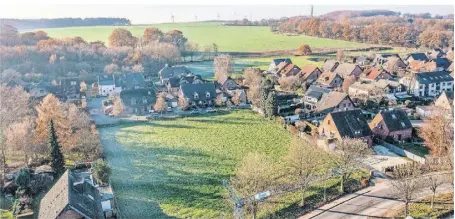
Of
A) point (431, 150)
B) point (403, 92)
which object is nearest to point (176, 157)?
point (431, 150)

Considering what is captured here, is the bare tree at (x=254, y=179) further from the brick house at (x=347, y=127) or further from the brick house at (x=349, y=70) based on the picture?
the brick house at (x=349, y=70)

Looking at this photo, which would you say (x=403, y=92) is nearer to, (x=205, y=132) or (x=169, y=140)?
(x=205, y=132)

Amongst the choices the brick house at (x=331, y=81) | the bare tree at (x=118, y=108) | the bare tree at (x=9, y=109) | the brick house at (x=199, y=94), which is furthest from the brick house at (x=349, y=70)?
the bare tree at (x=9, y=109)

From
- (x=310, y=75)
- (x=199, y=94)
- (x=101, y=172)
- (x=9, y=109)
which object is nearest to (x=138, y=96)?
(x=199, y=94)

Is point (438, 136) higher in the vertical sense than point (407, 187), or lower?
higher

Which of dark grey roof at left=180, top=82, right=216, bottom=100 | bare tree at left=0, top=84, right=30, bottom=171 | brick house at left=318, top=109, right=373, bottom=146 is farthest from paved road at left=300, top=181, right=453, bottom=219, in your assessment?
dark grey roof at left=180, top=82, right=216, bottom=100

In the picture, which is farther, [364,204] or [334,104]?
[334,104]

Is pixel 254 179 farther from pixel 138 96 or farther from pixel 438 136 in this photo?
pixel 138 96

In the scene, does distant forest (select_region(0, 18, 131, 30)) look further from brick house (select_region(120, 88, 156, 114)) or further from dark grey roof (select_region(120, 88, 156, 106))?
brick house (select_region(120, 88, 156, 114))
